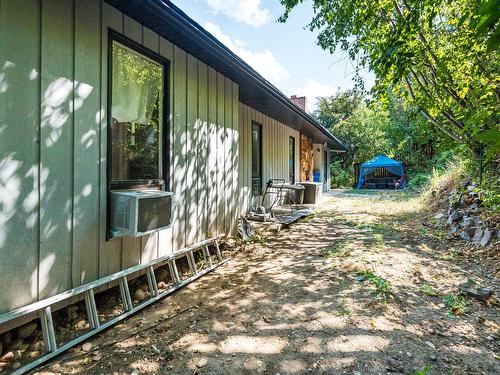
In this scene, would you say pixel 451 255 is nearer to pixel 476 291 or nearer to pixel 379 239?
pixel 379 239

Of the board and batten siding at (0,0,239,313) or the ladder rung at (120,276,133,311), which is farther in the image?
the ladder rung at (120,276,133,311)

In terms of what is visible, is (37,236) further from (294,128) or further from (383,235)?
(294,128)

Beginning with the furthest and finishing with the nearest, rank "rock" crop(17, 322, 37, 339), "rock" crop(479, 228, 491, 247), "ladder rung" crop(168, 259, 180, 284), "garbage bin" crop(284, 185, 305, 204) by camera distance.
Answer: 1. "garbage bin" crop(284, 185, 305, 204)
2. "rock" crop(479, 228, 491, 247)
3. "ladder rung" crop(168, 259, 180, 284)
4. "rock" crop(17, 322, 37, 339)

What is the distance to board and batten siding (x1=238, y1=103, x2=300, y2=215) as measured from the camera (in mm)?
6488

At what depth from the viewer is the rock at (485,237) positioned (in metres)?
4.45

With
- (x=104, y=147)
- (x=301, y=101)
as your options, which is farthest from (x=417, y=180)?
(x=104, y=147)

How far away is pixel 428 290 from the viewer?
3059 millimetres

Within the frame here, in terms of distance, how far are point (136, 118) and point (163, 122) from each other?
16.3 inches

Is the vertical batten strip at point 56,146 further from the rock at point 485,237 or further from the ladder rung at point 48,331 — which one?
the rock at point 485,237

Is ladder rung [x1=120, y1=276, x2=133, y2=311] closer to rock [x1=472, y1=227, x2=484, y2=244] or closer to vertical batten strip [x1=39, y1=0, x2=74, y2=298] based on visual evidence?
vertical batten strip [x1=39, y1=0, x2=74, y2=298]

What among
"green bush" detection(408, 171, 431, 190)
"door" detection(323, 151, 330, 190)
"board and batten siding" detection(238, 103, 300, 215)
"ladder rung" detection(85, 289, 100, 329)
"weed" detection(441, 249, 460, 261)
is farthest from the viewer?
"green bush" detection(408, 171, 431, 190)

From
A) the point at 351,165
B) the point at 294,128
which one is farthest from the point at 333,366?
the point at 351,165

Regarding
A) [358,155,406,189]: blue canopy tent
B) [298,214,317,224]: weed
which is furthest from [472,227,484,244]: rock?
[358,155,406,189]: blue canopy tent

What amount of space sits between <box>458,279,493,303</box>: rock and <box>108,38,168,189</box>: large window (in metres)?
3.45
